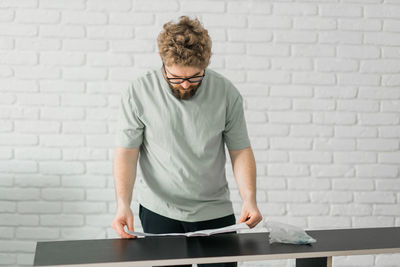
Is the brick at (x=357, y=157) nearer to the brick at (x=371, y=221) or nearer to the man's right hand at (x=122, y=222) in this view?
the brick at (x=371, y=221)

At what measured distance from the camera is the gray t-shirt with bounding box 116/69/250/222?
1896 millimetres

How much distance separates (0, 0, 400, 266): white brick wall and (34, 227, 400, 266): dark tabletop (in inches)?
46.5

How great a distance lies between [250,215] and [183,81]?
1.83 ft

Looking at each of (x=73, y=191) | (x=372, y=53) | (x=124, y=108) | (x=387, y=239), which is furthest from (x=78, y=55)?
(x=387, y=239)

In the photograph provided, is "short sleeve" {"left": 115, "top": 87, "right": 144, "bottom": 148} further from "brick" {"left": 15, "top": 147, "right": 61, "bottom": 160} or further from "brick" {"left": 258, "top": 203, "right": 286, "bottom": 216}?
"brick" {"left": 258, "top": 203, "right": 286, "bottom": 216}

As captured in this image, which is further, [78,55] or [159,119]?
[78,55]

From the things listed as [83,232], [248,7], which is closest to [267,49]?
[248,7]

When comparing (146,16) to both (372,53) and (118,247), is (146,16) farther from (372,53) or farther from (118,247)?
(118,247)

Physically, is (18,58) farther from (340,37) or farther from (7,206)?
(340,37)

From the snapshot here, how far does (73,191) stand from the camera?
9.70 feet

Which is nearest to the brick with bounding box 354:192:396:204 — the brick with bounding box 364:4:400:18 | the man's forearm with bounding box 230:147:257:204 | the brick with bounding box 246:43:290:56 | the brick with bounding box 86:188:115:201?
the brick with bounding box 246:43:290:56

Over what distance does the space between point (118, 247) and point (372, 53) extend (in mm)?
2084

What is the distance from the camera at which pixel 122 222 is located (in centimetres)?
179

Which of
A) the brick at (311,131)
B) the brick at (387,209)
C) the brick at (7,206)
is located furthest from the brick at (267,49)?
the brick at (7,206)
